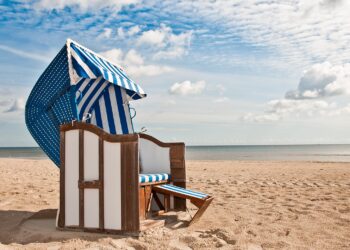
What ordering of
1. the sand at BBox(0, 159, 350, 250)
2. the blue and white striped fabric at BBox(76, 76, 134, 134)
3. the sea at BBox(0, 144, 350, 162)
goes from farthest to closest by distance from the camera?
the sea at BBox(0, 144, 350, 162)
the blue and white striped fabric at BBox(76, 76, 134, 134)
the sand at BBox(0, 159, 350, 250)

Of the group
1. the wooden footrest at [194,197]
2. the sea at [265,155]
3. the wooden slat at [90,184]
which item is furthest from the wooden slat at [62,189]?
the sea at [265,155]

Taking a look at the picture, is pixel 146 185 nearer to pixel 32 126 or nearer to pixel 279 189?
A: pixel 32 126

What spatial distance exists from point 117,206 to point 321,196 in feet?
14.9

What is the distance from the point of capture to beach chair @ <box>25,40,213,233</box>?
4.03m

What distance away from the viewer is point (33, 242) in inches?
153

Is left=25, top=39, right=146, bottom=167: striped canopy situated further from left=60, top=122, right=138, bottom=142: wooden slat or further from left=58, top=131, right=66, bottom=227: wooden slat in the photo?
left=58, top=131, right=66, bottom=227: wooden slat

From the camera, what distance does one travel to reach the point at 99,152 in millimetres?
4113

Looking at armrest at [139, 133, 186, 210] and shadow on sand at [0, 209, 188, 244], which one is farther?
armrest at [139, 133, 186, 210]

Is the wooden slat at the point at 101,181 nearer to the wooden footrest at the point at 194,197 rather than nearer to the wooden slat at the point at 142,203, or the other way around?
the wooden slat at the point at 142,203

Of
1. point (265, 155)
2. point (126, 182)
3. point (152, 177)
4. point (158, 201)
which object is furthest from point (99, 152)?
point (265, 155)

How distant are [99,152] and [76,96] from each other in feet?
3.85

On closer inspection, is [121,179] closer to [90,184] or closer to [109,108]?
[90,184]

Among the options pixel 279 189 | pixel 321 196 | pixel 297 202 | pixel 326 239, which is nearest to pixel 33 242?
pixel 326 239

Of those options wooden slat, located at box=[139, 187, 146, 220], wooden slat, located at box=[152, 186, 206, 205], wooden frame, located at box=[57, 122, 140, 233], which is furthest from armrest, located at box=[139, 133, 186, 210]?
wooden frame, located at box=[57, 122, 140, 233]
